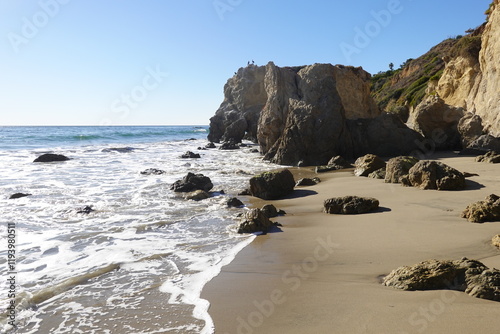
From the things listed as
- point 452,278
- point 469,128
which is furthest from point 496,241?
point 469,128

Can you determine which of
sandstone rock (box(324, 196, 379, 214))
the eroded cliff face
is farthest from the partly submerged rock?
the eroded cliff face

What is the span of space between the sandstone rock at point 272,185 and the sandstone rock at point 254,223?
2.91 m

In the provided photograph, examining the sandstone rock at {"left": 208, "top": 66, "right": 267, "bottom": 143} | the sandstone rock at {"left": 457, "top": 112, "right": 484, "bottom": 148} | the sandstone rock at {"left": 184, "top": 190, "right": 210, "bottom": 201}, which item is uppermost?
the sandstone rock at {"left": 208, "top": 66, "right": 267, "bottom": 143}

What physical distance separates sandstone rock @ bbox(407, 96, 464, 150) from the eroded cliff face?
121 cm

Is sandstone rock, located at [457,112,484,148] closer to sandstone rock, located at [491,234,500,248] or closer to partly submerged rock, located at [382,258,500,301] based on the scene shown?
sandstone rock, located at [491,234,500,248]

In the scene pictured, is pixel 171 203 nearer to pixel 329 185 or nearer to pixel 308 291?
pixel 329 185

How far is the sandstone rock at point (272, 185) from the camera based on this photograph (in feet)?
31.2

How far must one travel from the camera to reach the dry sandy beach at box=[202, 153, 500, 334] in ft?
10.0

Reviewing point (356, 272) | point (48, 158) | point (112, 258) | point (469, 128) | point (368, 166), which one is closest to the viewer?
point (356, 272)

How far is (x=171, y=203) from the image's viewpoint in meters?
9.16

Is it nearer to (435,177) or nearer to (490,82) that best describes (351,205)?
(435,177)

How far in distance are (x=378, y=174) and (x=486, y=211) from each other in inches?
201

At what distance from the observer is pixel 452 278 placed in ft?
11.5

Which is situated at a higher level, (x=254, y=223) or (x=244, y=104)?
(x=244, y=104)
